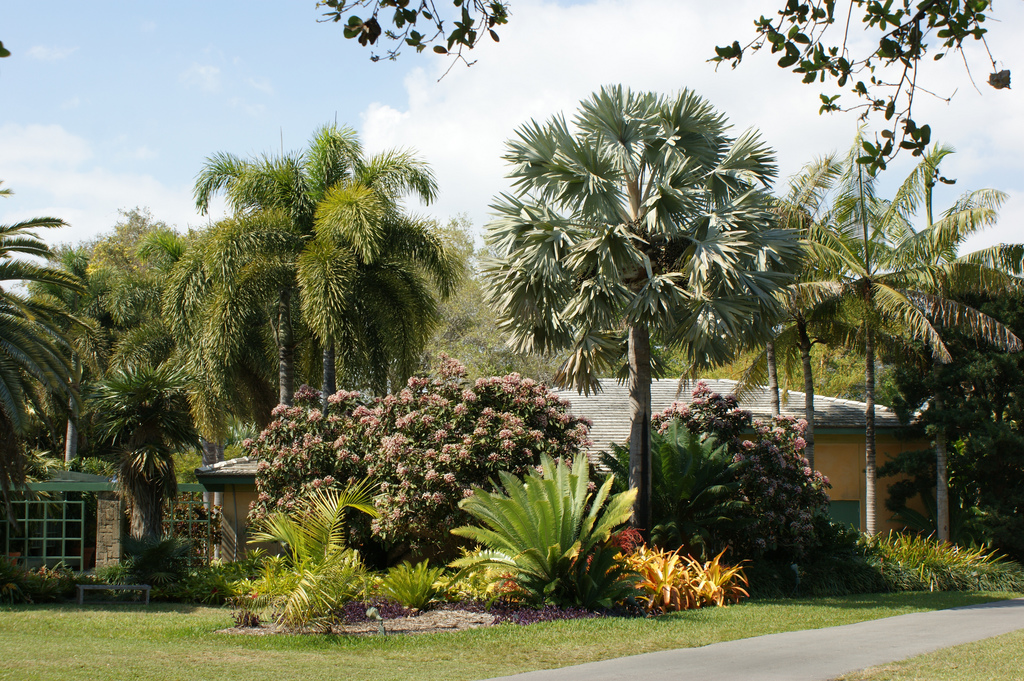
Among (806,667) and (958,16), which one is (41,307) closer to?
(806,667)

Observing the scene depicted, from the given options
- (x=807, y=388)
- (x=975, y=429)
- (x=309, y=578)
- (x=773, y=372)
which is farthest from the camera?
(x=773, y=372)

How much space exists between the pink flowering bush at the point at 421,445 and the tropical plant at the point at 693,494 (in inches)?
58.3

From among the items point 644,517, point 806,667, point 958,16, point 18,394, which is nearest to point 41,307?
point 18,394

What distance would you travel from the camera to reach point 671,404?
20.4 meters

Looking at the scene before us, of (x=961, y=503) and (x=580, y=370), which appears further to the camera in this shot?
(x=961, y=503)

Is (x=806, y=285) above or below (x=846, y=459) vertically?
above

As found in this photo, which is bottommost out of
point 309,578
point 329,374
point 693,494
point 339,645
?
point 339,645

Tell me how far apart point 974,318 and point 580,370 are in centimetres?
1004

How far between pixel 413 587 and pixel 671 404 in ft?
34.2

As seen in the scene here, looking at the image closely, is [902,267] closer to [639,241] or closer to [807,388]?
[807,388]

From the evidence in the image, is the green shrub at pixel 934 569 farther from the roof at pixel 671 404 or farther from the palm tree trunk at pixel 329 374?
the palm tree trunk at pixel 329 374

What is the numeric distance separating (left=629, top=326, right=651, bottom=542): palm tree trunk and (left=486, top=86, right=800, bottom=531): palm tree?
0.06 ft

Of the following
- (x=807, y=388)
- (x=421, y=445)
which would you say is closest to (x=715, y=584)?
(x=421, y=445)

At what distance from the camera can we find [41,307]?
1582 cm
